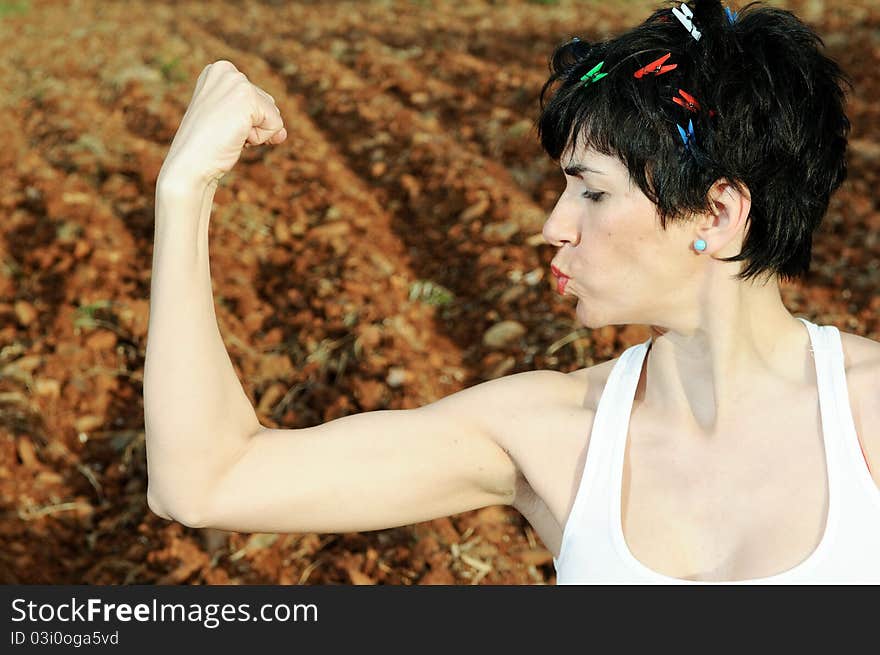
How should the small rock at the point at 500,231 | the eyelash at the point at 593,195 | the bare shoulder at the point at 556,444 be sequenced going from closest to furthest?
1. the eyelash at the point at 593,195
2. the bare shoulder at the point at 556,444
3. the small rock at the point at 500,231

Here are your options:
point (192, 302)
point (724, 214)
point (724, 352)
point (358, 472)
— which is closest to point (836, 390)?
point (724, 352)

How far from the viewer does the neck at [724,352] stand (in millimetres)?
2041

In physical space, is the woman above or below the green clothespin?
below

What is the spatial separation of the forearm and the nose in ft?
1.75

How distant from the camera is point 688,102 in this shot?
1887mm

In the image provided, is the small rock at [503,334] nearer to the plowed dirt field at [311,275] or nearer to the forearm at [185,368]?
the plowed dirt field at [311,275]

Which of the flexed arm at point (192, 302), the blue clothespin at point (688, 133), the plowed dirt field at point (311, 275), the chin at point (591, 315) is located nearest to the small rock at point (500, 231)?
the plowed dirt field at point (311, 275)

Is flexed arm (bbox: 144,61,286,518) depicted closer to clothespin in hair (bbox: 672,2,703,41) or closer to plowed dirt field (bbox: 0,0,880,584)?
clothespin in hair (bbox: 672,2,703,41)

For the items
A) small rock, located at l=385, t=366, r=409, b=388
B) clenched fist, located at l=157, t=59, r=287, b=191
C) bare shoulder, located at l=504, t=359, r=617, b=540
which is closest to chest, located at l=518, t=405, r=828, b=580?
bare shoulder, located at l=504, t=359, r=617, b=540

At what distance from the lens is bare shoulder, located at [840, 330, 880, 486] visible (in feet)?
6.20

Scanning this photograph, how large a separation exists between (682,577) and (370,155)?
4.89 meters

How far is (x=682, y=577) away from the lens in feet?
6.40

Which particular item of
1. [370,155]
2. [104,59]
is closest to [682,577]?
[370,155]

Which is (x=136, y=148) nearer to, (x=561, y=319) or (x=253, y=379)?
(x=253, y=379)
